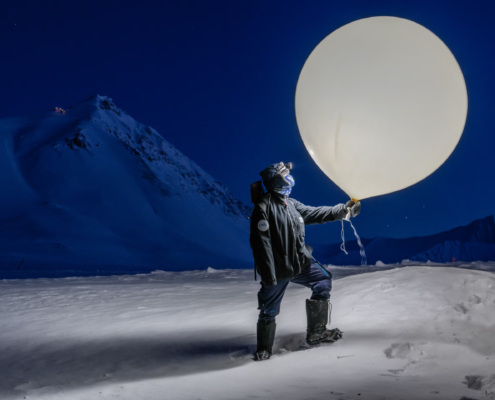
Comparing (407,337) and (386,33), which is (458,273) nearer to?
(407,337)

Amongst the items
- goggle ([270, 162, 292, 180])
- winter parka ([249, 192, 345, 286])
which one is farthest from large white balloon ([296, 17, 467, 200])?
winter parka ([249, 192, 345, 286])

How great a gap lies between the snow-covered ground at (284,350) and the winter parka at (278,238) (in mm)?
773

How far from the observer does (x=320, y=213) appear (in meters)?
4.09

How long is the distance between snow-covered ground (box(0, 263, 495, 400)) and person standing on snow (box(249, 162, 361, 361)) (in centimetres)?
27

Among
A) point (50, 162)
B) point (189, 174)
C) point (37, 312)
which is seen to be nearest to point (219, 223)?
point (189, 174)

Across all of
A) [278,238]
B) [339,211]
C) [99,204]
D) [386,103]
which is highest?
[99,204]

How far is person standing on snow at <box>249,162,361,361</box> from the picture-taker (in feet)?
12.0

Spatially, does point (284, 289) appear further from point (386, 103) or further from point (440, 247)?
point (440, 247)

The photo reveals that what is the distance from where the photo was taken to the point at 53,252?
40188 millimetres

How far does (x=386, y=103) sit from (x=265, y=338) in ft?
7.87

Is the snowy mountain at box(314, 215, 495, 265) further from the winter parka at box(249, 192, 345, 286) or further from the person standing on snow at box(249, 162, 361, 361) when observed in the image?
the winter parka at box(249, 192, 345, 286)

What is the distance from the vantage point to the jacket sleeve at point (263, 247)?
3578 mm

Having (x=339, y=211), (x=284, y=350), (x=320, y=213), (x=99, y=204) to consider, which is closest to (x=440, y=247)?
(x=99, y=204)

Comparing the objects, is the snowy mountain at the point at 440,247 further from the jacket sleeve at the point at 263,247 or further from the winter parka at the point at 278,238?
the jacket sleeve at the point at 263,247
